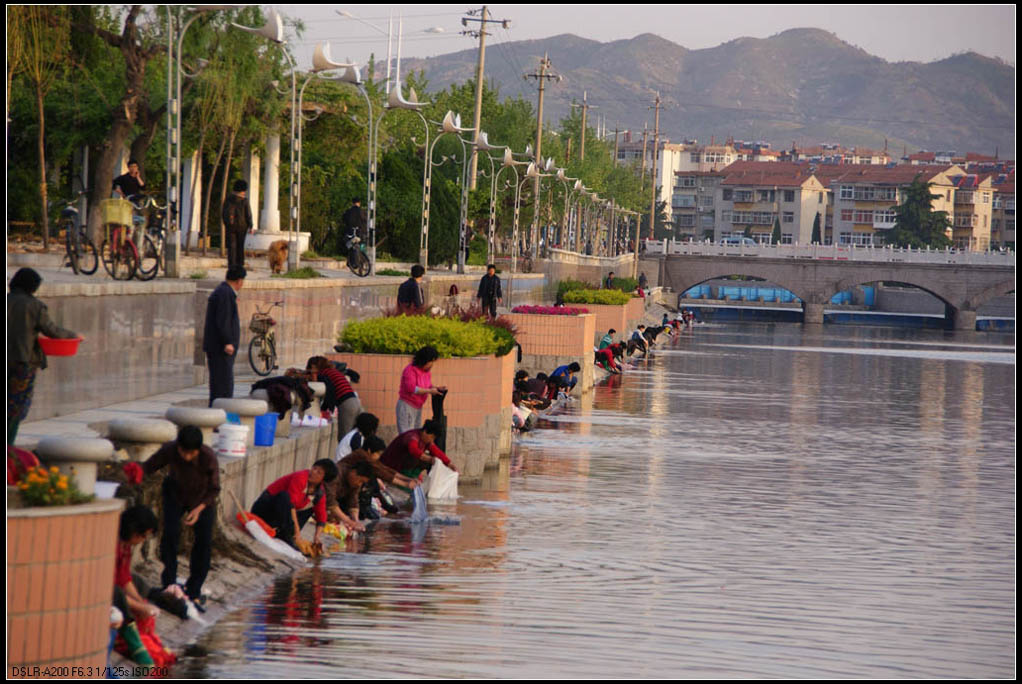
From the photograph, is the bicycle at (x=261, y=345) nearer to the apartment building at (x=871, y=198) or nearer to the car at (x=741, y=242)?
the car at (x=741, y=242)

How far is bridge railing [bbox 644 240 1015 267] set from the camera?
3981 inches

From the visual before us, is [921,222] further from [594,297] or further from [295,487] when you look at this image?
[295,487]

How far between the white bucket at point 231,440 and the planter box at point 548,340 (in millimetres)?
19730

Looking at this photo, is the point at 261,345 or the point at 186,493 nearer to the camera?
the point at 186,493

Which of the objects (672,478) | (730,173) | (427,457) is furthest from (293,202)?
(730,173)

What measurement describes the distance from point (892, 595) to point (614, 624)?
303 cm

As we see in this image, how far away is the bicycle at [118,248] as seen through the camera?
1731 centimetres

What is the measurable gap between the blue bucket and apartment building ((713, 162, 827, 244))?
15625 centimetres

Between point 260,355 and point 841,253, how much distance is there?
89535mm

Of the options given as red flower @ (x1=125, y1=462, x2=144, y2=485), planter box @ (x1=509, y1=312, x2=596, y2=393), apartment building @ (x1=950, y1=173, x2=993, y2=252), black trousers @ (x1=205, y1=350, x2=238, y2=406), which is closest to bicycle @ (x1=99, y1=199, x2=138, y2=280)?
black trousers @ (x1=205, y1=350, x2=238, y2=406)

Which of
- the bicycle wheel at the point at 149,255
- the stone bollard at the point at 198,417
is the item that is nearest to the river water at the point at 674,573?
the stone bollard at the point at 198,417

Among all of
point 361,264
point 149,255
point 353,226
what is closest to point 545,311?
point 361,264

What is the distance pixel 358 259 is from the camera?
31.6 m

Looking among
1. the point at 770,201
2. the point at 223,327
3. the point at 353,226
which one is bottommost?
the point at 223,327
